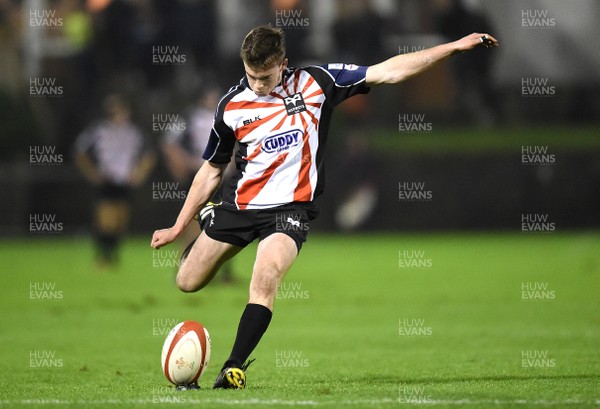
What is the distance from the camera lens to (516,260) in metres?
18.3

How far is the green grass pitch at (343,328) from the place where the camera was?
7.06 metres

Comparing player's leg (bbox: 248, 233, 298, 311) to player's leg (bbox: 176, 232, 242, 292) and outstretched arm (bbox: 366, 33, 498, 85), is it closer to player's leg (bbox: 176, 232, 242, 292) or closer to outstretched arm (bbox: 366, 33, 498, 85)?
player's leg (bbox: 176, 232, 242, 292)

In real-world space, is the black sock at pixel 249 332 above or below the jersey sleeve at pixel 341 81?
below

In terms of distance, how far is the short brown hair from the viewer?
24.0ft

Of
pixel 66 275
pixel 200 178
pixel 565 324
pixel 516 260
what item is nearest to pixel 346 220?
pixel 516 260

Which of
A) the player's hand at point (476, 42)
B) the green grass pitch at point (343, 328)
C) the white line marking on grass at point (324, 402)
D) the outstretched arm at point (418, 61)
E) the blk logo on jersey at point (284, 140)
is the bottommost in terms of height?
the green grass pitch at point (343, 328)

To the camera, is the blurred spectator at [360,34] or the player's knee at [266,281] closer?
the player's knee at [266,281]

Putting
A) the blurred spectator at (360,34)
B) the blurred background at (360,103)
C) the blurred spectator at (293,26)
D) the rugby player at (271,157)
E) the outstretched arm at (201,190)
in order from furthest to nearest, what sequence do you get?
1. the blurred spectator at (360,34)
2. the blurred background at (360,103)
3. the blurred spectator at (293,26)
4. the outstretched arm at (201,190)
5. the rugby player at (271,157)

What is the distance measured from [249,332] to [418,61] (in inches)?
80.6

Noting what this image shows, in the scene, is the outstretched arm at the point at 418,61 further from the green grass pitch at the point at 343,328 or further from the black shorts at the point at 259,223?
the green grass pitch at the point at 343,328

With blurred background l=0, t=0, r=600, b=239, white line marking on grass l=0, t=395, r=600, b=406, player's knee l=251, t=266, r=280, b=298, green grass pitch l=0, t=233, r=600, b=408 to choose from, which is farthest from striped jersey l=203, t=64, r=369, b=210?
blurred background l=0, t=0, r=600, b=239

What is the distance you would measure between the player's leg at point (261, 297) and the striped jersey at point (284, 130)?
0.38 m

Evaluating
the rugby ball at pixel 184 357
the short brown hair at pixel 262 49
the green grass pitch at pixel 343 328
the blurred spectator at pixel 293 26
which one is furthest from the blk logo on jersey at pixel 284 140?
the blurred spectator at pixel 293 26

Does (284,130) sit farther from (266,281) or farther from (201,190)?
(266,281)
